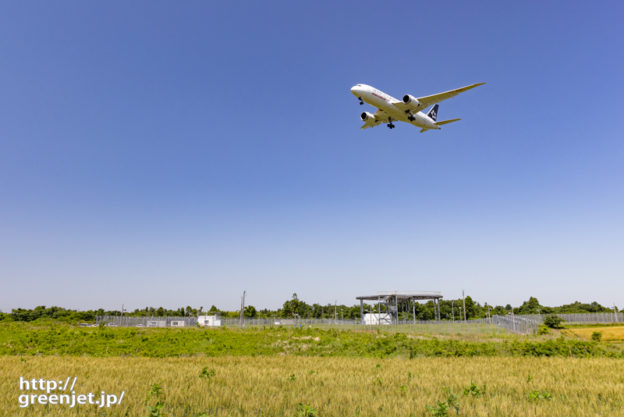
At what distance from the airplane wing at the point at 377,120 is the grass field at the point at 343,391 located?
82.1ft

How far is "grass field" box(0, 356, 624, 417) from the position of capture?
776cm

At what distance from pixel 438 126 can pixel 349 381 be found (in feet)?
105

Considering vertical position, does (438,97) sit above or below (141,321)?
above

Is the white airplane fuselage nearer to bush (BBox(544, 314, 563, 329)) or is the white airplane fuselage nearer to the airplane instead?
the airplane

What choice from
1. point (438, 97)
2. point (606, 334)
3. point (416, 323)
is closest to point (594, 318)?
point (606, 334)

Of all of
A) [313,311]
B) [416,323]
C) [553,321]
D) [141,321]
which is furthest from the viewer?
[313,311]

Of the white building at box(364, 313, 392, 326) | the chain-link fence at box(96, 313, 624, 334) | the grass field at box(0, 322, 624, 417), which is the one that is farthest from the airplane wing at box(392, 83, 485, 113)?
the white building at box(364, 313, 392, 326)

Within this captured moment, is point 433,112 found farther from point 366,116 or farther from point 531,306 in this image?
point 531,306

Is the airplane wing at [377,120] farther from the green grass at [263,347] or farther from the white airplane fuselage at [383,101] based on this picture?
the green grass at [263,347]

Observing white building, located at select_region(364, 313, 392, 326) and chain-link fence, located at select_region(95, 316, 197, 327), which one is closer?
chain-link fence, located at select_region(95, 316, 197, 327)

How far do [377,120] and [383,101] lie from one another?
4.40m

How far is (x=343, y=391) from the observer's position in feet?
32.4

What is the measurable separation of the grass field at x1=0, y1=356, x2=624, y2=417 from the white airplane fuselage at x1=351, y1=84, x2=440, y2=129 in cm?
2340

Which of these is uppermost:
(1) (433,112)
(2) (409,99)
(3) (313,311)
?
(1) (433,112)
